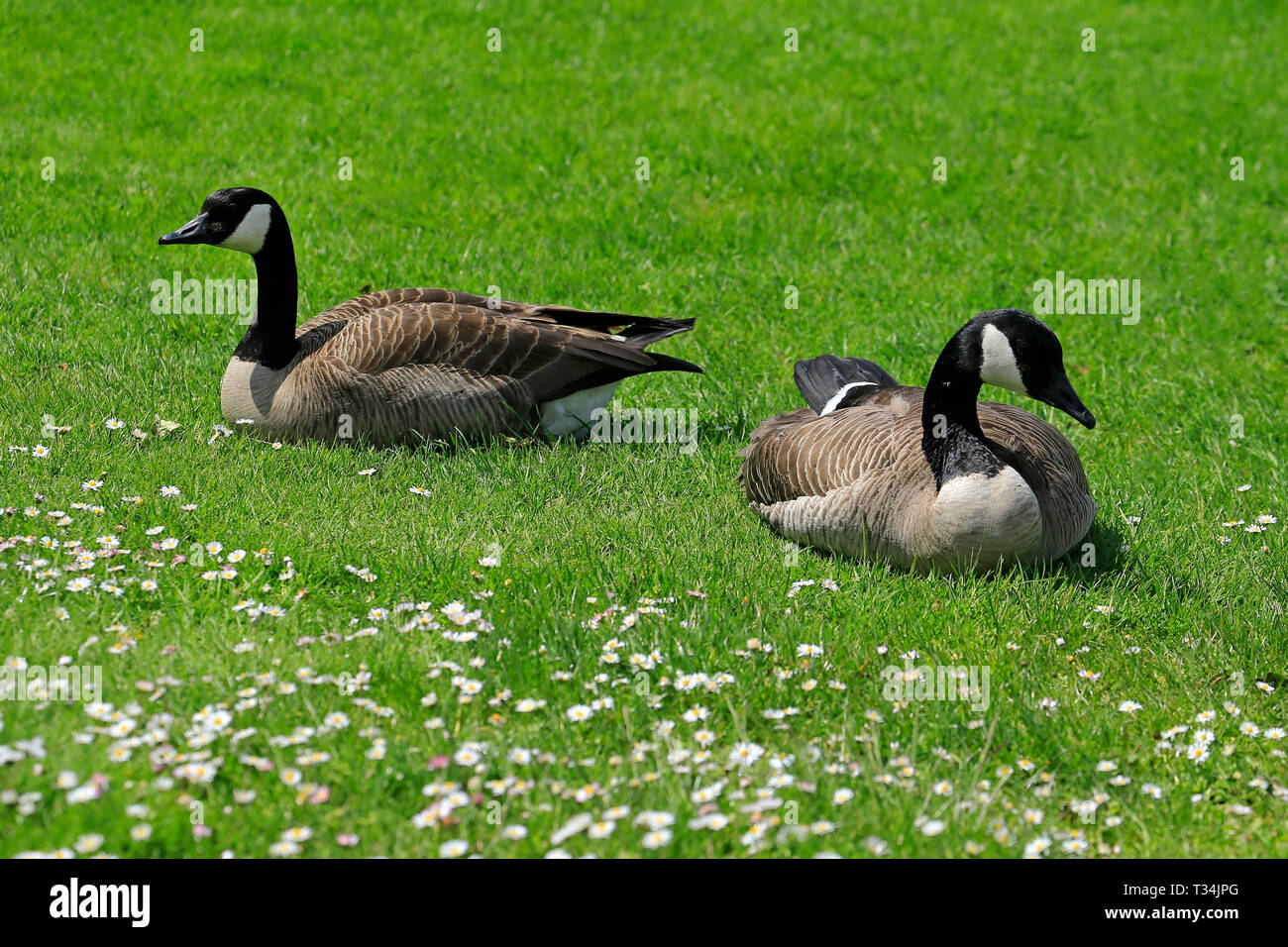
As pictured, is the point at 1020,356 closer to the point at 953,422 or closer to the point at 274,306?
the point at 953,422

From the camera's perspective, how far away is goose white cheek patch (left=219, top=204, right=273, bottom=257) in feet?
23.7

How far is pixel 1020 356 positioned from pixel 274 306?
429 centimetres

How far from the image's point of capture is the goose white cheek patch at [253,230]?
7.21m

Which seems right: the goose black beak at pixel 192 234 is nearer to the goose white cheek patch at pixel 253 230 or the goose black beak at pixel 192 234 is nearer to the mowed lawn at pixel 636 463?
the goose white cheek patch at pixel 253 230

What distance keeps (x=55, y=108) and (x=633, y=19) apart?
21.3ft

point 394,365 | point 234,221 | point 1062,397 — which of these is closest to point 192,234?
point 234,221

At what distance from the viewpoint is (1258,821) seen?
13.6 feet

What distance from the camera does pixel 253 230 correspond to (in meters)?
7.23

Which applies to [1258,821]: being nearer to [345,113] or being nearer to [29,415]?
[29,415]

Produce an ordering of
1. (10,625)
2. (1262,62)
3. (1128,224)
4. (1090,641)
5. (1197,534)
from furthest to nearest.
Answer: (1262,62) < (1128,224) < (1197,534) < (1090,641) < (10,625)

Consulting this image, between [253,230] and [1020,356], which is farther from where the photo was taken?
[253,230]

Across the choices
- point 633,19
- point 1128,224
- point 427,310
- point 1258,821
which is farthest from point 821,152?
point 1258,821

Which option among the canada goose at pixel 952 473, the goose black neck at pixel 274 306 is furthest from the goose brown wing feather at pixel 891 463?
the goose black neck at pixel 274 306

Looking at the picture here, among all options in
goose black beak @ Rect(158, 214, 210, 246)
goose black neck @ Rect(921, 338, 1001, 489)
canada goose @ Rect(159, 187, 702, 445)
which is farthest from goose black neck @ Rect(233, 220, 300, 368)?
goose black neck @ Rect(921, 338, 1001, 489)
